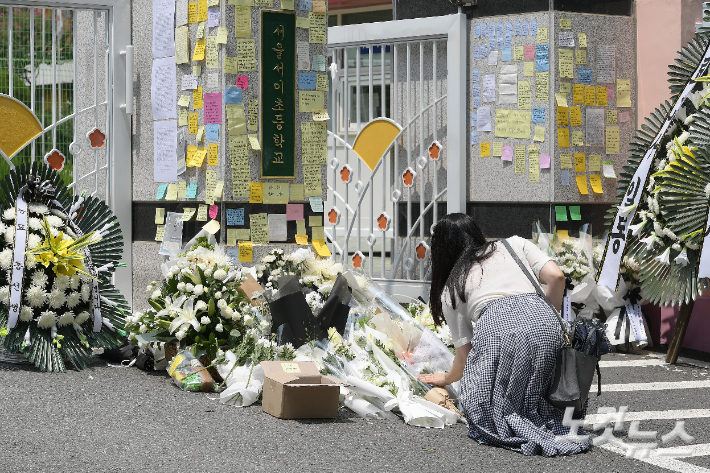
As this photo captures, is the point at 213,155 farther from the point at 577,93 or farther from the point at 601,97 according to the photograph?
the point at 601,97

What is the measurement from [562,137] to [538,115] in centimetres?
28

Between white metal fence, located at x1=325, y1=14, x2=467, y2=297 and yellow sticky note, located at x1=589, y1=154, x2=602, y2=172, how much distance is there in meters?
1.09

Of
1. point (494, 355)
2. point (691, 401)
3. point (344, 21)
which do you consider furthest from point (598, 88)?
point (344, 21)

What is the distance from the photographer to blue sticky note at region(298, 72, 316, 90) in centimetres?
693

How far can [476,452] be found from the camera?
4270 mm

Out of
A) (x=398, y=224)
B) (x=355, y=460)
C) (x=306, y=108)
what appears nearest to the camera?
(x=355, y=460)

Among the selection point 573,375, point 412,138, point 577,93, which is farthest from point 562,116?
point 573,375

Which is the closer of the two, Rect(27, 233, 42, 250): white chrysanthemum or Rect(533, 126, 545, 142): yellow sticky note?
Rect(27, 233, 42, 250): white chrysanthemum

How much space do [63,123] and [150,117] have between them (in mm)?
707

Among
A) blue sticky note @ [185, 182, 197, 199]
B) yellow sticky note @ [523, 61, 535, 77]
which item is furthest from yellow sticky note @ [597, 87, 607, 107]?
blue sticky note @ [185, 182, 197, 199]

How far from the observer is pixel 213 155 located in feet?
22.1

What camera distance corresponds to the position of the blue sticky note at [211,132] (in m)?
6.71

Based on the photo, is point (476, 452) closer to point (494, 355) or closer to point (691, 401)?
point (494, 355)

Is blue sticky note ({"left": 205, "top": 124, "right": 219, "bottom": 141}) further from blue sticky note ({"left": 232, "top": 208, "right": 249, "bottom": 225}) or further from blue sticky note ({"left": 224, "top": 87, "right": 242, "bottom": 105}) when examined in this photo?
blue sticky note ({"left": 232, "top": 208, "right": 249, "bottom": 225})
